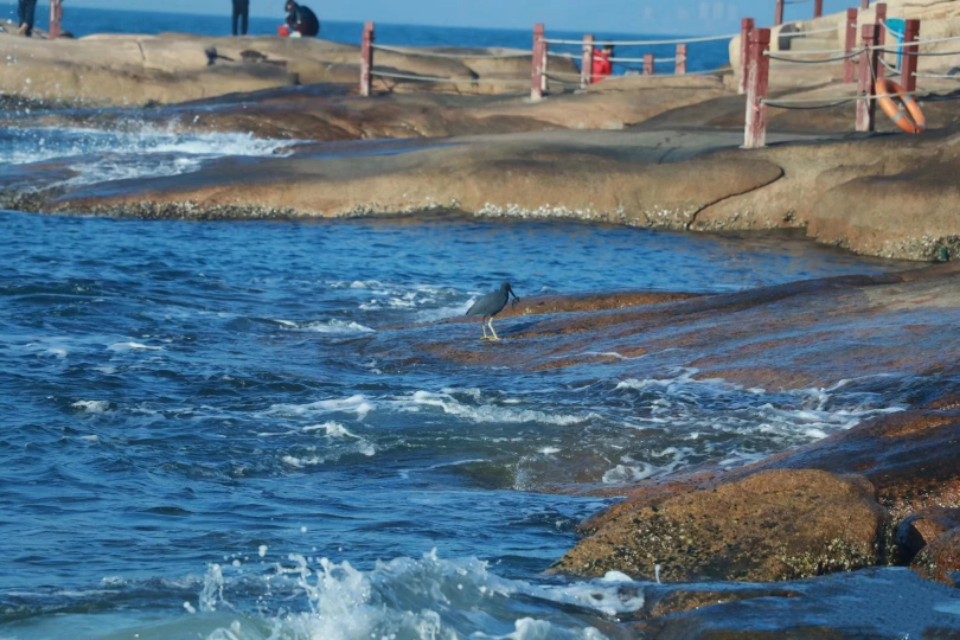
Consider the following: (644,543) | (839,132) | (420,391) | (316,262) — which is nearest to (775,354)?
(420,391)

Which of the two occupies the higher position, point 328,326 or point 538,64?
point 538,64

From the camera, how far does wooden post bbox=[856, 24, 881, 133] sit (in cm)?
1762

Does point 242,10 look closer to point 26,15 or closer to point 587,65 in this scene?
point 26,15

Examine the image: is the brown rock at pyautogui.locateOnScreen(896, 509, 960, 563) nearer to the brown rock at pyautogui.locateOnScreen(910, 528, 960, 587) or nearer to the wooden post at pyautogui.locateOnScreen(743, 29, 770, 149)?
the brown rock at pyautogui.locateOnScreen(910, 528, 960, 587)

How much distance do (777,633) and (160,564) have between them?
8.55 feet

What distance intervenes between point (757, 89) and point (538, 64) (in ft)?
23.8

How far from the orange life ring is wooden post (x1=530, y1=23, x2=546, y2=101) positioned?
7.11 metres

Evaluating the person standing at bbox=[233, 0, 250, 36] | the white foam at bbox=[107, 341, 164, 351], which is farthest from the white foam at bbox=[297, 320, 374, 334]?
the person standing at bbox=[233, 0, 250, 36]

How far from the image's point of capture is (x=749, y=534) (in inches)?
222

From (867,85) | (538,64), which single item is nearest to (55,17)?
(538,64)

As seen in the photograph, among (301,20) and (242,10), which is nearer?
(301,20)

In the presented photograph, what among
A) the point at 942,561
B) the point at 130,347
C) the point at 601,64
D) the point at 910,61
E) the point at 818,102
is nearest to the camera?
the point at 942,561

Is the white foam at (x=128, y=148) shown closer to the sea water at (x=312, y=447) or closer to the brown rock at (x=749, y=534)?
the sea water at (x=312, y=447)

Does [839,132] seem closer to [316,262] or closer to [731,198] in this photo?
[731,198]
